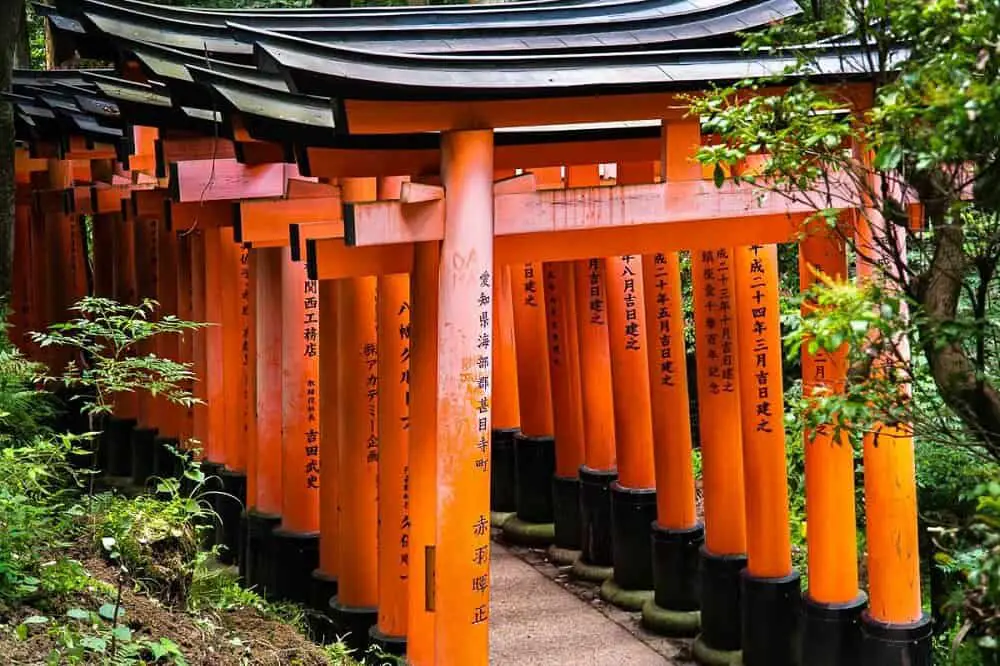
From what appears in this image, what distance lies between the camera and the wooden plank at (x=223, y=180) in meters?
9.06

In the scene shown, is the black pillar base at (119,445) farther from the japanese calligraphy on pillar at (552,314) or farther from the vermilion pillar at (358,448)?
the vermilion pillar at (358,448)

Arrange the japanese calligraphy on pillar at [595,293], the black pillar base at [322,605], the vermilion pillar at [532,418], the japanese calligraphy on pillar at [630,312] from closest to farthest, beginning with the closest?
the black pillar base at [322,605]
the japanese calligraphy on pillar at [630,312]
the japanese calligraphy on pillar at [595,293]
the vermilion pillar at [532,418]

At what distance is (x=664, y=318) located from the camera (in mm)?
9695

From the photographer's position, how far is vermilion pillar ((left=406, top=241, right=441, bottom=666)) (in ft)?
22.9

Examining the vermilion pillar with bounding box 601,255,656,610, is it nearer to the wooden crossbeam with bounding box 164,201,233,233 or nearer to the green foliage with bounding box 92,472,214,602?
the wooden crossbeam with bounding box 164,201,233,233

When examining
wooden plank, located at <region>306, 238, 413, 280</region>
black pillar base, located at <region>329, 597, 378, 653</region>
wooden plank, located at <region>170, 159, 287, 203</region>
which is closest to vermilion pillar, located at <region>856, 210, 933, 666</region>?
wooden plank, located at <region>306, 238, 413, 280</region>

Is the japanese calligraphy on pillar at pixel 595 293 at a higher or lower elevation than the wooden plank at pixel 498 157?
lower

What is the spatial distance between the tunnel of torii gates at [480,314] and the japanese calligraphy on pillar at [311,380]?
0.03 m

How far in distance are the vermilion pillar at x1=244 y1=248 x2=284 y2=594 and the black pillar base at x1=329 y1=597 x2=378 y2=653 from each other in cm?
135

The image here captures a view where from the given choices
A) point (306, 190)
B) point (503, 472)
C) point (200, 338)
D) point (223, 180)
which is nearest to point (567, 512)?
point (503, 472)

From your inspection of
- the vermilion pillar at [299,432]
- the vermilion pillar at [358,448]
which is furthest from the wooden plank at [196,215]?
the vermilion pillar at [358,448]

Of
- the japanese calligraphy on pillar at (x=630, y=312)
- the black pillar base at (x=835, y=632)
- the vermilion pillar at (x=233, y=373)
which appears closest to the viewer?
the black pillar base at (x=835, y=632)

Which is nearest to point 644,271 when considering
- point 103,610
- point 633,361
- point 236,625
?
point 633,361

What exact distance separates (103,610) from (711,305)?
4.95m
